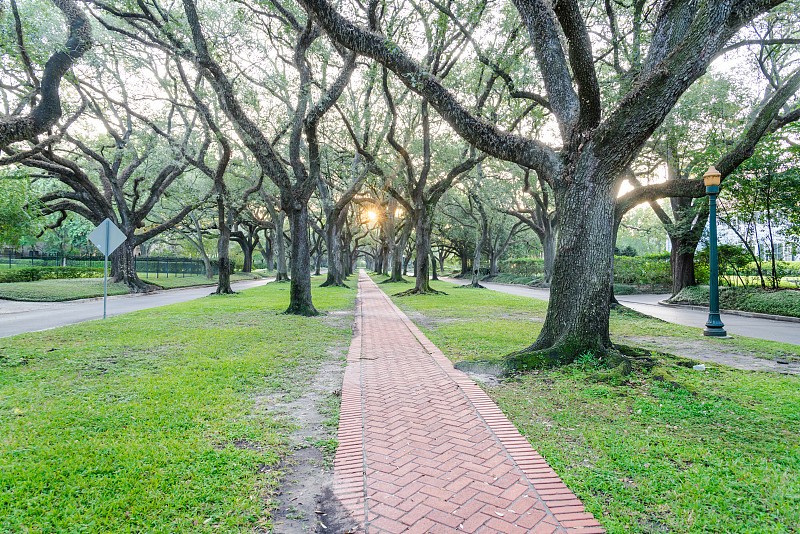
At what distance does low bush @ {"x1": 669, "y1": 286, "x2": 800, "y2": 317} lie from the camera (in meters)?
13.0

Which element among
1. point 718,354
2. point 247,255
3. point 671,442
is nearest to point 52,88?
point 671,442

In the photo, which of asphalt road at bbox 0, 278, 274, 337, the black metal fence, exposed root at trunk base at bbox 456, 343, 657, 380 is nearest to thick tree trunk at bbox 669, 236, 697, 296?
exposed root at trunk base at bbox 456, 343, 657, 380

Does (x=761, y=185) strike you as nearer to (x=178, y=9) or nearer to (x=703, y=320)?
(x=703, y=320)

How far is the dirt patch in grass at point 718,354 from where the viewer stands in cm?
639

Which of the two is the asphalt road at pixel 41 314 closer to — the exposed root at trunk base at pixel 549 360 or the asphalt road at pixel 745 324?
the exposed root at trunk base at pixel 549 360

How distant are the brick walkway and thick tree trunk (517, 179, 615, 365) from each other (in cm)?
172

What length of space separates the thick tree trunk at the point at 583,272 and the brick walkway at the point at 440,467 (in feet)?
5.65

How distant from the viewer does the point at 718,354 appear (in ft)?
24.1

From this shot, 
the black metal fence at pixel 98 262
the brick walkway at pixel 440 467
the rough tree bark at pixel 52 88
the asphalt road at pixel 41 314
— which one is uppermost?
the rough tree bark at pixel 52 88

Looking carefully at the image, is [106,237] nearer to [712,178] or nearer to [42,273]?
[712,178]

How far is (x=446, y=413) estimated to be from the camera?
4328 mm

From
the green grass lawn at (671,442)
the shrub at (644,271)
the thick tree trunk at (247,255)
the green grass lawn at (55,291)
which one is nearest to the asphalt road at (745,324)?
the green grass lawn at (671,442)

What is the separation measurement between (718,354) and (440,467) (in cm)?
657

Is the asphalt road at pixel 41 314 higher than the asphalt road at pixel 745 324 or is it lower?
lower
